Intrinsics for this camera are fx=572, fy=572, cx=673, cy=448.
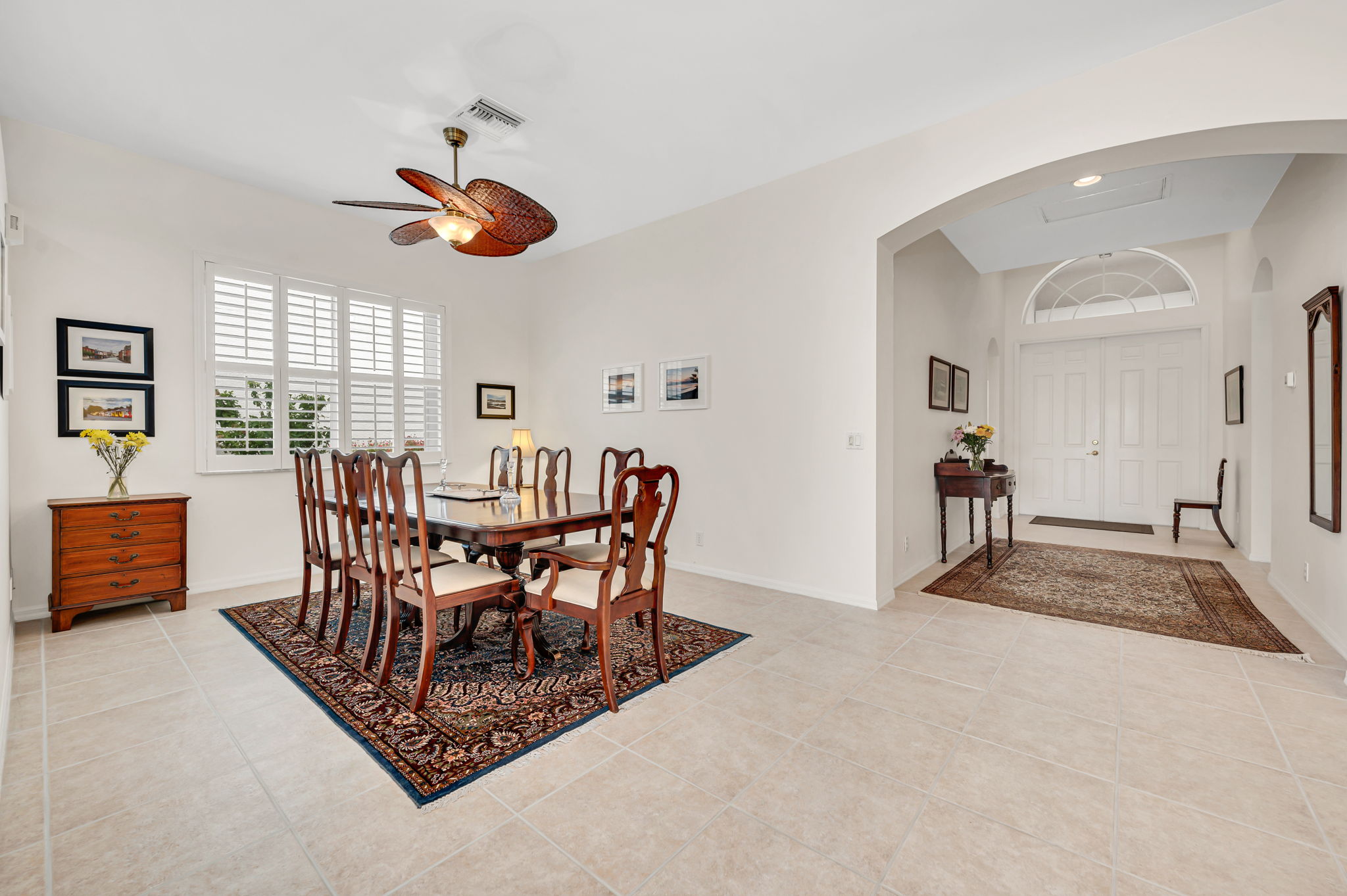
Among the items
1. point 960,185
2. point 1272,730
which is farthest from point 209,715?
point 960,185

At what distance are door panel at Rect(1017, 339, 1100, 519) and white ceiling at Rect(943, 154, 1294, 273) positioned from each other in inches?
75.5

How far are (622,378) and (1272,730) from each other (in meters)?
4.32

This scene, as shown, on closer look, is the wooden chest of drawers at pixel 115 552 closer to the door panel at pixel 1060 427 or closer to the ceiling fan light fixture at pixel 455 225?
the ceiling fan light fixture at pixel 455 225

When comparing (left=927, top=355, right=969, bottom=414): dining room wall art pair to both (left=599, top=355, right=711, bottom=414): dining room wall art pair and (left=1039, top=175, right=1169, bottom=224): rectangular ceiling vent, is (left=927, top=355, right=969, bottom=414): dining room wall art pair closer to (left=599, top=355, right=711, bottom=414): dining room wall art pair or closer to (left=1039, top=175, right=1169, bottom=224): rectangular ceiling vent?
(left=1039, top=175, right=1169, bottom=224): rectangular ceiling vent

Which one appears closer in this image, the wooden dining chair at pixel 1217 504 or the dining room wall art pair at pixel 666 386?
the dining room wall art pair at pixel 666 386

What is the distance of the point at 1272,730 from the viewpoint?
83.5 inches

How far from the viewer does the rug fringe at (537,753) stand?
174 centimetres

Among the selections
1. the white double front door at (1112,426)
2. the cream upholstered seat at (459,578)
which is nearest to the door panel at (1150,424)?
the white double front door at (1112,426)

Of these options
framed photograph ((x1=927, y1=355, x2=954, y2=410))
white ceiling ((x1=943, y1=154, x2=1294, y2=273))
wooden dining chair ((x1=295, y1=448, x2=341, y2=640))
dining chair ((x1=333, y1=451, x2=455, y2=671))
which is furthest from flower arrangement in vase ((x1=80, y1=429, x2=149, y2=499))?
white ceiling ((x1=943, y1=154, x2=1294, y2=273))

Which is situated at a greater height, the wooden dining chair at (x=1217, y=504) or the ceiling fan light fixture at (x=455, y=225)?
the ceiling fan light fixture at (x=455, y=225)

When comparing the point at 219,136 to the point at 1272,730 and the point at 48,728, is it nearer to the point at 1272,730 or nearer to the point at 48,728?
the point at 48,728

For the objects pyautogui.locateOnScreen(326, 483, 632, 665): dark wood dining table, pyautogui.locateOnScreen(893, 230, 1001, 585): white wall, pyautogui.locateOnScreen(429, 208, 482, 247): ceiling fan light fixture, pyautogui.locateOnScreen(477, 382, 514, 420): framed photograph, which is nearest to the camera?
pyautogui.locateOnScreen(326, 483, 632, 665): dark wood dining table

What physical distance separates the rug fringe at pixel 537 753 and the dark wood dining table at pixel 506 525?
0.57 metres

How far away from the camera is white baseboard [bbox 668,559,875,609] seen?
12.1 ft
